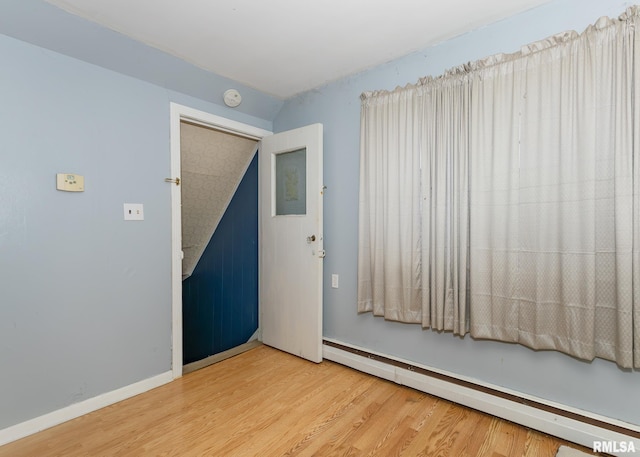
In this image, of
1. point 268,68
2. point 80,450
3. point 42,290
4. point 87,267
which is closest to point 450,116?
point 268,68

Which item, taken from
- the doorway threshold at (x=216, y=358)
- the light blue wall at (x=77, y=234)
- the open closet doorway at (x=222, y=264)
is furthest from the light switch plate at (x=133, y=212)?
the doorway threshold at (x=216, y=358)

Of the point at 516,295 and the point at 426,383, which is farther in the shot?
the point at 426,383

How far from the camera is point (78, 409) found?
186 centimetres

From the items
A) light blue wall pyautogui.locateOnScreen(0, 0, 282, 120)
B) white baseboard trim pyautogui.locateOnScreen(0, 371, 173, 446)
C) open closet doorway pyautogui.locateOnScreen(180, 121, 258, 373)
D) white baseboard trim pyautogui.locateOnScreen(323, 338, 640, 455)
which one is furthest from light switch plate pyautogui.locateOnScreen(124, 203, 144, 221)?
white baseboard trim pyautogui.locateOnScreen(323, 338, 640, 455)

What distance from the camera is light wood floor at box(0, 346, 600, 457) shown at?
1.57 m

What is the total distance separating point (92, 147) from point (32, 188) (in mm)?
394

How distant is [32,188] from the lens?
1713mm

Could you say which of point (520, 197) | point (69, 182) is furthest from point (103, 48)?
point (520, 197)

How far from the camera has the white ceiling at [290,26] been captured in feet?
5.40

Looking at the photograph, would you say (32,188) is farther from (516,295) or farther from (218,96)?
(516,295)

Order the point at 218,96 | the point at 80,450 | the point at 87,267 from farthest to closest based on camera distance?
the point at 218,96
the point at 87,267
the point at 80,450

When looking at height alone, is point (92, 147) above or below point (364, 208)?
above

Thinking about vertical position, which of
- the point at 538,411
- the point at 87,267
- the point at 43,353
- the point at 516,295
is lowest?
the point at 538,411

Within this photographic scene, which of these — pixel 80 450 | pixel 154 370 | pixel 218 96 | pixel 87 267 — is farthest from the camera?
pixel 218 96
